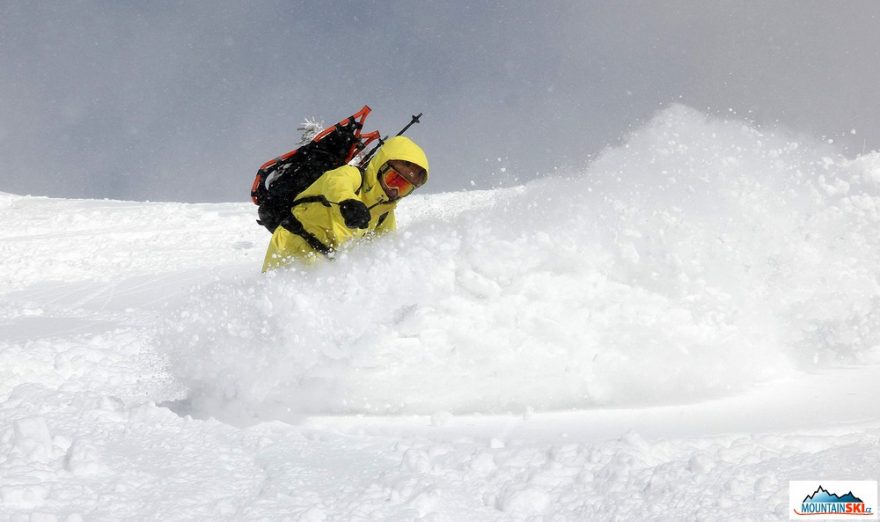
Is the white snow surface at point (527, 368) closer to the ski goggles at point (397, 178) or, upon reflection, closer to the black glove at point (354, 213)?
the black glove at point (354, 213)

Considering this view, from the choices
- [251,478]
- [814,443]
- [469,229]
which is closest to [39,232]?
[469,229]

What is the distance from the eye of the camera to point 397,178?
5.26 m

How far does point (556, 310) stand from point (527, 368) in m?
0.46

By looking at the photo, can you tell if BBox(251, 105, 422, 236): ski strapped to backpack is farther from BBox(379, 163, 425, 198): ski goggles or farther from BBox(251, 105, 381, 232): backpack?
BBox(379, 163, 425, 198): ski goggles

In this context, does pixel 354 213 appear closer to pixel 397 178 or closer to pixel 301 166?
pixel 397 178

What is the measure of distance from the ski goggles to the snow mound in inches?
13.8

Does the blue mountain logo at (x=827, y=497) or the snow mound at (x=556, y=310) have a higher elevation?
the snow mound at (x=556, y=310)

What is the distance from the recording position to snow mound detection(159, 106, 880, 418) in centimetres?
446

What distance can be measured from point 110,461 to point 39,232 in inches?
584

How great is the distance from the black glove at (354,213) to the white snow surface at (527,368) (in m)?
0.23

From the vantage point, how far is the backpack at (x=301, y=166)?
5.69 m

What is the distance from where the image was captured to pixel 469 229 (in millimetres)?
5070

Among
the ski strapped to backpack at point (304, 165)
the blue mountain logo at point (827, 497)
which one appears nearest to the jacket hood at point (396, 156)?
the ski strapped to backpack at point (304, 165)

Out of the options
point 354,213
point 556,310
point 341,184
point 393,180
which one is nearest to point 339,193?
point 341,184
